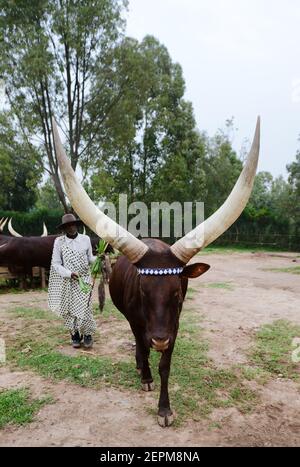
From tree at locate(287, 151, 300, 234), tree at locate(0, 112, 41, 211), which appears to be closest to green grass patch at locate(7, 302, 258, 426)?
tree at locate(0, 112, 41, 211)

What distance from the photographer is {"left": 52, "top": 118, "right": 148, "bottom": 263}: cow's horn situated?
8.83 feet

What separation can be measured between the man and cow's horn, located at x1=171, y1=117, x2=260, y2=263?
1932mm

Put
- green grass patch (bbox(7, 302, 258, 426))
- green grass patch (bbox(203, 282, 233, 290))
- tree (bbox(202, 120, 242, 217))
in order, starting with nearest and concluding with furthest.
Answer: green grass patch (bbox(7, 302, 258, 426)) → green grass patch (bbox(203, 282, 233, 290)) → tree (bbox(202, 120, 242, 217))

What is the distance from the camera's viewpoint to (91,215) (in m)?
2.81

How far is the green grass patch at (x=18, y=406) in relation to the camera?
3.02 metres

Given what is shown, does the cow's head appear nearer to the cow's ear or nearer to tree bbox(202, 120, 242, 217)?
the cow's ear

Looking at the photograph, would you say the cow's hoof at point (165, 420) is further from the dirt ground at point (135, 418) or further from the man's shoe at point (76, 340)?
the man's shoe at point (76, 340)

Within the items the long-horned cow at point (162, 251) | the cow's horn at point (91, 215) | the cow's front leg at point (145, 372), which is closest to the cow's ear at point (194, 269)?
the long-horned cow at point (162, 251)

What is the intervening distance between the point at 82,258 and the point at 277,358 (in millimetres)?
2635

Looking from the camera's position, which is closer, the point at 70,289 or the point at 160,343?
the point at 160,343

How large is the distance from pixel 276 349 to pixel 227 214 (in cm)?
269

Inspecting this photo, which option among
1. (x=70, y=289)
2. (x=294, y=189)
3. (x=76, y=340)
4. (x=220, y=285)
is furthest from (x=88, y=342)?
(x=294, y=189)

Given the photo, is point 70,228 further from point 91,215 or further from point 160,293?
point 160,293

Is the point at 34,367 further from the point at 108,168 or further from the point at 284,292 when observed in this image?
the point at 108,168
